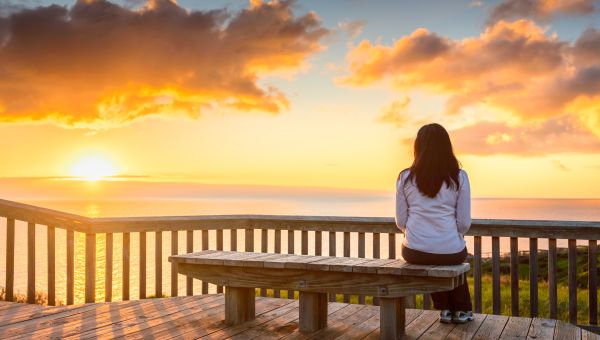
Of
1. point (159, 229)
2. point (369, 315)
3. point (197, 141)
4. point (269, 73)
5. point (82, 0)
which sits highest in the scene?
point (82, 0)

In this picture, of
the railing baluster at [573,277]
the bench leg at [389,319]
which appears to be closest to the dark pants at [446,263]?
the bench leg at [389,319]

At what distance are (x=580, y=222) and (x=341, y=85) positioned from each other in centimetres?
617

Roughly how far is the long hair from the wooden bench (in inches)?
22.8

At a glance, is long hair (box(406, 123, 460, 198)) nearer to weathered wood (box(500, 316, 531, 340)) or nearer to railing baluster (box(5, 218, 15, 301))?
weathered wood (box(500, 316, 531, 340))

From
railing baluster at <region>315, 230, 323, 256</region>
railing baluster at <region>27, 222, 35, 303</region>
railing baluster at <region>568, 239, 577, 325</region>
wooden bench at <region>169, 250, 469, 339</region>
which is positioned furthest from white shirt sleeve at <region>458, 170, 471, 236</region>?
railing baluster at <region>27, 222, 35, 303</region>

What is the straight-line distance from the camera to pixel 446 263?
4.14 meters

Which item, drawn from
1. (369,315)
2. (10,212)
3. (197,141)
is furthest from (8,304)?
(197,141)

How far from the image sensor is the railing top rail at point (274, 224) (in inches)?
195

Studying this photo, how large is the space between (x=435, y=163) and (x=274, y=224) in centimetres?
237

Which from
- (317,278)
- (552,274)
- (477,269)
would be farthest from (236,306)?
(552,274)

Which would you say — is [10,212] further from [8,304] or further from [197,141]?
[197,141]

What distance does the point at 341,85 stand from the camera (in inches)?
414

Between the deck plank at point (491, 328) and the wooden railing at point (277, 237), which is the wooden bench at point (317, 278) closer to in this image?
the deck plank at point (491, 328)

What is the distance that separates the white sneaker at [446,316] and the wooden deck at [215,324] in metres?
0.05
